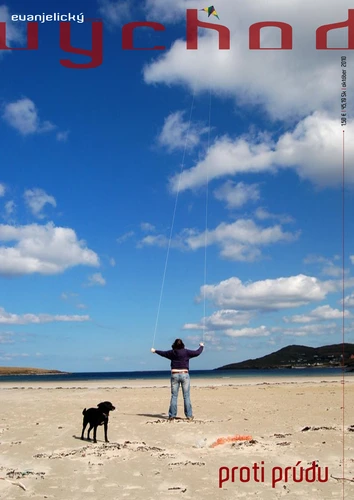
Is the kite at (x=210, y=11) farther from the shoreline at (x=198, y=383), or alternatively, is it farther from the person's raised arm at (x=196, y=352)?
the shoreline at (x=198, y=383)

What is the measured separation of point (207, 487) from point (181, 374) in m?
6.36

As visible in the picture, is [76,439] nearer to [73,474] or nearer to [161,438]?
[161,438]

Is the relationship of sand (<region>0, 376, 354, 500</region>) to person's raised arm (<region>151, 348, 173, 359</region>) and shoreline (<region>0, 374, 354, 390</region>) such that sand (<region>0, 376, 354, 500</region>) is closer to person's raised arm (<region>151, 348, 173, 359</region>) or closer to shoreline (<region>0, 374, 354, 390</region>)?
person's raised arm (<region>151, 348, 173, 359</region>)

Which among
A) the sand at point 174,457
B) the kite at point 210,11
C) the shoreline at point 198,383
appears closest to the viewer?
the sand at point 174,457

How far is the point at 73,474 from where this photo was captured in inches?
284

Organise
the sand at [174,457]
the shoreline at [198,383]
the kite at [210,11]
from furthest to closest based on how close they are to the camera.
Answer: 1. the shoreline at [198,383]
2. the kite at [210,11]
3. the sand at [174,457]

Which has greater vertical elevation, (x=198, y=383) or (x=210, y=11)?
(x=210, y=11)

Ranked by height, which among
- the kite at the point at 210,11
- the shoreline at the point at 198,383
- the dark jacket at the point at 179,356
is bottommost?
the shoreline at the point at 198,383

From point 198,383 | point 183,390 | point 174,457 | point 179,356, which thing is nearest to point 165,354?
point 179,356

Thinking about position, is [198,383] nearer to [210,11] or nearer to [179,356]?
[179,356]

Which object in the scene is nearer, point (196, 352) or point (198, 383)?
point (196, 352)

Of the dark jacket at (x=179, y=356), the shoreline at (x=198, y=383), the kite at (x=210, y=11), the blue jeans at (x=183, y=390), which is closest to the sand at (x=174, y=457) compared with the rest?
the blue jeans at (x=183, y=390)

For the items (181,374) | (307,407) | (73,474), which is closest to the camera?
(73,474)

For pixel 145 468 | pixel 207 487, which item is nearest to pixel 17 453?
pixel 145 468
